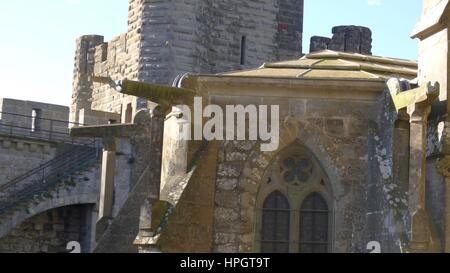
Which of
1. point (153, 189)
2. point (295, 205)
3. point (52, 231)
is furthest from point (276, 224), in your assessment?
point (52, 231)

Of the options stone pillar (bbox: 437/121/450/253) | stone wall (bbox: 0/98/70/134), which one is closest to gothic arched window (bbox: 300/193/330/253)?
stone pillar (bbox: 437/121/450/253)

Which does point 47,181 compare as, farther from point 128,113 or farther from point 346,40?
point 346,40

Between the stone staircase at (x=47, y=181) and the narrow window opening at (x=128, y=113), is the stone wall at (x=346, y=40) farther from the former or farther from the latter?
the stone staircase at (x=47, y=181)

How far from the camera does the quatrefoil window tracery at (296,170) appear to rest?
13.7 metres

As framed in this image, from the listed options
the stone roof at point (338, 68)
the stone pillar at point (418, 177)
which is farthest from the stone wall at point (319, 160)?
the stone pillar at point (418, 177)

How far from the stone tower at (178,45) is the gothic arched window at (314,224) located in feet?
50.6

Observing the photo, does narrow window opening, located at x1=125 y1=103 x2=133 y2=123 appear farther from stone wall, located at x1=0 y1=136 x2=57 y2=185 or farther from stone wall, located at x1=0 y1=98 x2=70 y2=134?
stone wall, located at x1=0 y1=136 x2=57 y2=185

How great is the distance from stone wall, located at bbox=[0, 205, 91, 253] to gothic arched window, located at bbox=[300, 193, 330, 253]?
1485cm

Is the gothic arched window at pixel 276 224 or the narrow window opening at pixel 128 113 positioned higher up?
the narrow window opening at pixel 128 113

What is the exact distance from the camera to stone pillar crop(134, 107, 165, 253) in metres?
13.2

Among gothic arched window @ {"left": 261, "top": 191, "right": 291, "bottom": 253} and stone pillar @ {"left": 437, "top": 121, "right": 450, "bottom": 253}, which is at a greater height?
stone pillar @ {"left": 437, "top": 121, "right": 450, "bottom": 253}

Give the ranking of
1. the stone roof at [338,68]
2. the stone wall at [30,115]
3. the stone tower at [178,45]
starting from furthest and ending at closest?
the stone wall at [30,115] < the stone tower at [178,45] < the stone roof at [338,68]

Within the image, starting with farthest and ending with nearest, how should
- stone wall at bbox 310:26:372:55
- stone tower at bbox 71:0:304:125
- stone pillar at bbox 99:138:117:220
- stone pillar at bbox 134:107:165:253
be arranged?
stone wall at bbox 310:26:372:55, stone tower at bbox 71:0:304:125, stone pillar at bbox 99:138:117:220, stone pillar at bbox 134:107:165:253

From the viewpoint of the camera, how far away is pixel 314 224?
1370cm
